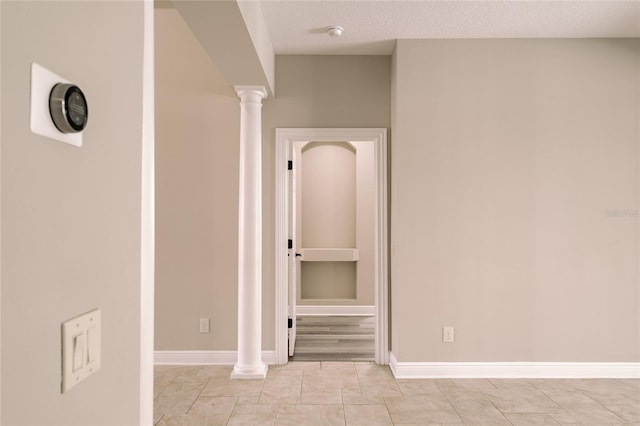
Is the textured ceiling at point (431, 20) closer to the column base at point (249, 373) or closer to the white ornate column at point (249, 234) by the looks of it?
the white ornate column at point (249, 234)

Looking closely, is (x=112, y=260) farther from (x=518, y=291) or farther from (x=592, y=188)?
(x=592, y=188)

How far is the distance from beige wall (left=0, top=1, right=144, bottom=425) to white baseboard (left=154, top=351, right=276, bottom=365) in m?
2.92

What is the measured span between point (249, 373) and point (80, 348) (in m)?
2.88

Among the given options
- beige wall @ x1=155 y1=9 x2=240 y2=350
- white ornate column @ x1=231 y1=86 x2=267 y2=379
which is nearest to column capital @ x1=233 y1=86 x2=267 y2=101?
white ornate column @ x1=231 y1=86 x2=267 y2=379

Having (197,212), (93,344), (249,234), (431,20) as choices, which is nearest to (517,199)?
(431,20)

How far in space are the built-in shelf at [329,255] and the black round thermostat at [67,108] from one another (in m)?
5.28

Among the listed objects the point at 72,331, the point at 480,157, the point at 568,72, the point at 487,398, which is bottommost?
the point at 487,398

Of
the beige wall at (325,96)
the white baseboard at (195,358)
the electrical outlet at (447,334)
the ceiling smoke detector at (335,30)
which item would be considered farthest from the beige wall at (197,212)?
the electrical outlet at (447,334)

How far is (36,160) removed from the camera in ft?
2.11

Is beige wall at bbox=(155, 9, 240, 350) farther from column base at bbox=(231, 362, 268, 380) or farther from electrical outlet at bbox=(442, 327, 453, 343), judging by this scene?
electrical outlet at bbox=(442, 327, 453, 343)

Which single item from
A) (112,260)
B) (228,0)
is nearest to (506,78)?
(228,0)

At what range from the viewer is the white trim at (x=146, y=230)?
985mm

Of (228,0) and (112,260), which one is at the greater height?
Result: (228,0)

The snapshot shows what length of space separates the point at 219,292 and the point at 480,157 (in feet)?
8.57
